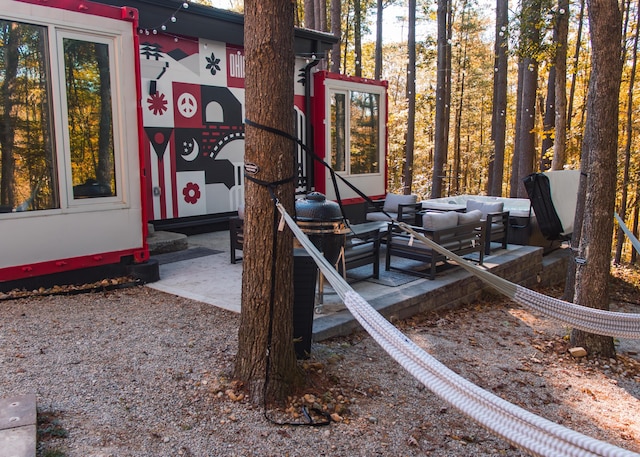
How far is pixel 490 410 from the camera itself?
5.61ft

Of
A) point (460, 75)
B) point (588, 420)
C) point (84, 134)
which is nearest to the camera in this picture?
point (588, 420)

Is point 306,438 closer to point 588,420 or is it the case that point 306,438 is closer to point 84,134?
point 588,420

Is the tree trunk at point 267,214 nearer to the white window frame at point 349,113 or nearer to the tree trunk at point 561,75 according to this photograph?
the white window frame at point 349,113

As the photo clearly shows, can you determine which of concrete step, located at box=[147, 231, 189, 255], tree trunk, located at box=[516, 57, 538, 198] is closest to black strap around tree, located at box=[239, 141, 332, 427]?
concrete step, located at box=[147, 231, 189, 255]

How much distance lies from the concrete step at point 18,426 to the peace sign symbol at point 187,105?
563 cm

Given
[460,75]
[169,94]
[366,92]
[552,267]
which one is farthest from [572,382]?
[460,75]

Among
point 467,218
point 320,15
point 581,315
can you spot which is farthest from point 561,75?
point 320,15

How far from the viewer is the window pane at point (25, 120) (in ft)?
14.3

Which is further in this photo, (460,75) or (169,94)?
(460,75)

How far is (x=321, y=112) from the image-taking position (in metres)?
9.21

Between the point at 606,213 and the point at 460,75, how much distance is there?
20997 millimetres

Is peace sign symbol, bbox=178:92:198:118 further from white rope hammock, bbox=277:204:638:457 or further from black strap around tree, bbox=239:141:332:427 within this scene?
white rope hammock, bbox=277:204:638:457

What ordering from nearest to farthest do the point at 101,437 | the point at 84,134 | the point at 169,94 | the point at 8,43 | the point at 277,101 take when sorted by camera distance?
the point at 101,437
the point at 277,101
the point at 8,43
the point at 84,134
the point at 169,94

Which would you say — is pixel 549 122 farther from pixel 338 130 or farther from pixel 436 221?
pixel 436 221
